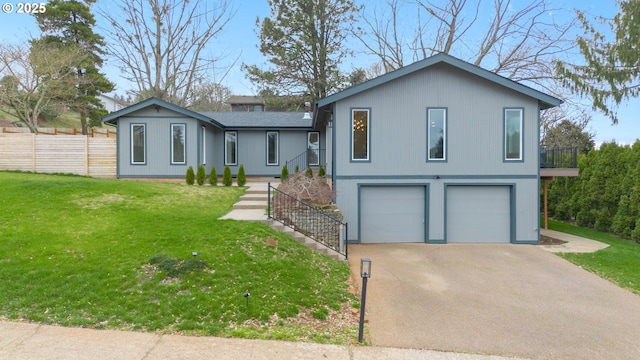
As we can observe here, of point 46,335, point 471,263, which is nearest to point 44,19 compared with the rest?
point 46,335

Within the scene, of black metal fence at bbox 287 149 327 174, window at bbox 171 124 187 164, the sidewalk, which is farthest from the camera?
black metal fence at bbox 287 149 327 174

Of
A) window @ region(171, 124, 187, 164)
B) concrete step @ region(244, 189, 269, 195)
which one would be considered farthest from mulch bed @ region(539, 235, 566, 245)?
window @ region(171, 124, 187, 164)

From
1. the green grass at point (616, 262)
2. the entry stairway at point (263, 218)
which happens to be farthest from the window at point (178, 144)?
the green grass at point (616, 262)

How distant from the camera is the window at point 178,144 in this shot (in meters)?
14.1

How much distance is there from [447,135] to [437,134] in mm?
287

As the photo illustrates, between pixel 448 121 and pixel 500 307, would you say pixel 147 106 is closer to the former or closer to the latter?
pixel 448 121

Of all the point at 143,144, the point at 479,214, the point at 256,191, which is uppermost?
the point at 143,144

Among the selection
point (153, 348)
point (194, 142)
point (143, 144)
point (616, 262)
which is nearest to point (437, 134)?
point (616, 262)

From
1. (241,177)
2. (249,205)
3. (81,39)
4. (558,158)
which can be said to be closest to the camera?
(249,205)

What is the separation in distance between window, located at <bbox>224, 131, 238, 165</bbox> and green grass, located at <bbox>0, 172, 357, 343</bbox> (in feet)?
27.5

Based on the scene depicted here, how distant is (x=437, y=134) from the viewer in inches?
406

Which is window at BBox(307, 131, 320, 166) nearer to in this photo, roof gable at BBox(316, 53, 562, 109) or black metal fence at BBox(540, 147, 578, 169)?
roof gable at BBox(316, 53, 562, 109)

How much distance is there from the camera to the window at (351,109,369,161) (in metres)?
10.2

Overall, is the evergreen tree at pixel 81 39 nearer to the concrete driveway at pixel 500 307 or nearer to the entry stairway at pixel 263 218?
the entry stairway at pixel 263 218
